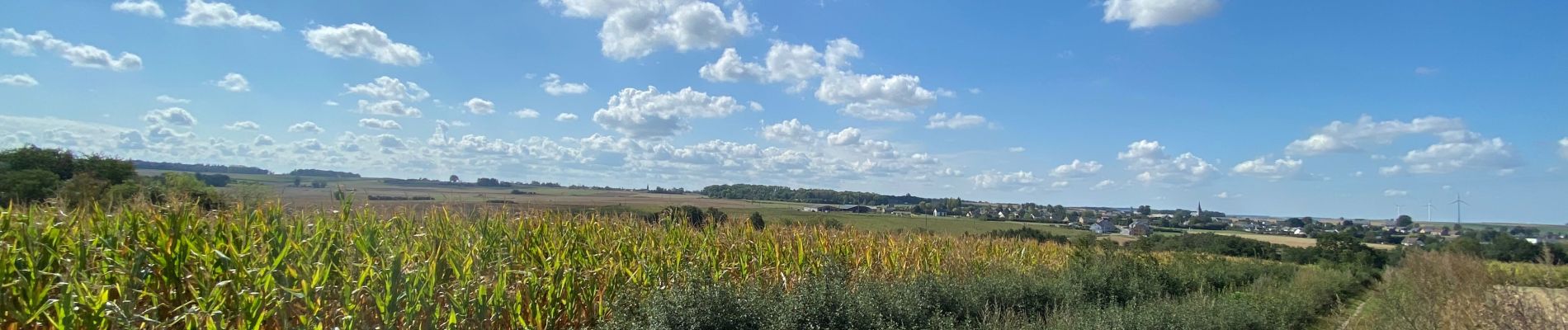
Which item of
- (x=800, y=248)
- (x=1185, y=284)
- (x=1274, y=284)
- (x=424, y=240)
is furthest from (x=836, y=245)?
(x=1274, y=284)

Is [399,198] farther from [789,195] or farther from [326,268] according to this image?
[789,195]

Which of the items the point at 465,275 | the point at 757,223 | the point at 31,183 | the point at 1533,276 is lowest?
the point at 1533,276

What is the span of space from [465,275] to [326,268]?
84cm

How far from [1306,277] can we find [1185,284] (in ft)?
25.1

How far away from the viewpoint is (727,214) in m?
11.2

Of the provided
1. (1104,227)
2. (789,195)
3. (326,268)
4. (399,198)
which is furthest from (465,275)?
(1104,227)

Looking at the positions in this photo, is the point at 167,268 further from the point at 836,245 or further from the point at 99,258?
the point at 836,245

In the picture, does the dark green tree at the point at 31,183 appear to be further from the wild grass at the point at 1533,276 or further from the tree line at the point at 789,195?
the tree line at the point at 789,195

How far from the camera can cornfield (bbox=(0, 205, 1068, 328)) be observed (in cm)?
365

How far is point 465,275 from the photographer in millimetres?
4766

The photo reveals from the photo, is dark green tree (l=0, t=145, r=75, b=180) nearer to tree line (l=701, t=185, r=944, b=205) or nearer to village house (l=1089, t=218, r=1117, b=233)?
tree line (l=701, t=185, r=944, b=205)

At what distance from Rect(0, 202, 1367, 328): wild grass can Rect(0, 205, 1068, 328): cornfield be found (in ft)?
0.05

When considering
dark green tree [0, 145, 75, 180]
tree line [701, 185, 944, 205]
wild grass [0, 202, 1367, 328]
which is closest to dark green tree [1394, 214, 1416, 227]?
tree line [701, 185, 944, 205]

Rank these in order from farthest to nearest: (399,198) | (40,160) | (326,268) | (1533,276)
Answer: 1. (40,160)
2. (1533,276)
3. (399,198)
4. (326,268)
